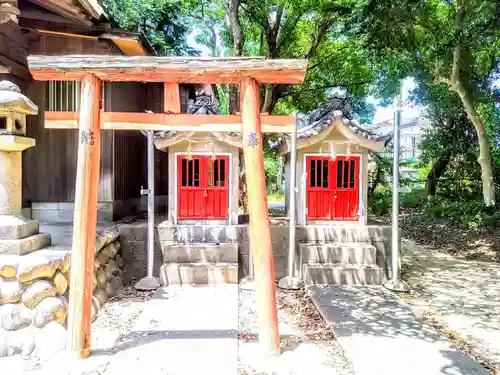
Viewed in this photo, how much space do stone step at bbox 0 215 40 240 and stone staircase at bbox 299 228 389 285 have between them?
5.14 meters

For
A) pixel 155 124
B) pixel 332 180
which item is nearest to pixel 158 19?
pixel 332 180

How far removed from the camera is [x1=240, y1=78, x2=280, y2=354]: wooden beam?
174 inches

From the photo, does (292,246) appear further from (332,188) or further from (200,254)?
(200,254)

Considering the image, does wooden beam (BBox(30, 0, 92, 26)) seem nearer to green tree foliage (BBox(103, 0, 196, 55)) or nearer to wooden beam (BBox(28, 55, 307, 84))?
wooden beam (BBox(28, 55, 307, 84))

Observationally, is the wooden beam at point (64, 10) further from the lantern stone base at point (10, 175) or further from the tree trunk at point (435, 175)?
the tree trunk at point (435, 175)

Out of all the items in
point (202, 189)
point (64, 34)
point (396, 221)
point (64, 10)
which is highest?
point (64, 10)

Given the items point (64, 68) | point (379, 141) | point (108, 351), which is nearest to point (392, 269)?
point (379, 141)

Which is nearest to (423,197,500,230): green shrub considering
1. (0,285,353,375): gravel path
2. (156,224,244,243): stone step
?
(0,285,353,375): gravel path

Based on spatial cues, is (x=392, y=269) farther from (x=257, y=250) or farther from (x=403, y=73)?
(x=403, y=73)

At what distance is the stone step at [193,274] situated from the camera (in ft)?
Result: 24.7

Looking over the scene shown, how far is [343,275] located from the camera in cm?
770

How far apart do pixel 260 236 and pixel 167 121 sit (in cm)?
182

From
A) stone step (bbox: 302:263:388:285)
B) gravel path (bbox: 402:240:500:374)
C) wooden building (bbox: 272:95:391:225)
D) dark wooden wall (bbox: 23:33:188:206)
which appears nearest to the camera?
gravel path (bbox: 402:240:500:374)

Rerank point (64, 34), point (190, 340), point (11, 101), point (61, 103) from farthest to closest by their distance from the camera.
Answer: point (61, 103)
point (64, 34)
point (190, 340)
point (11, 101)
